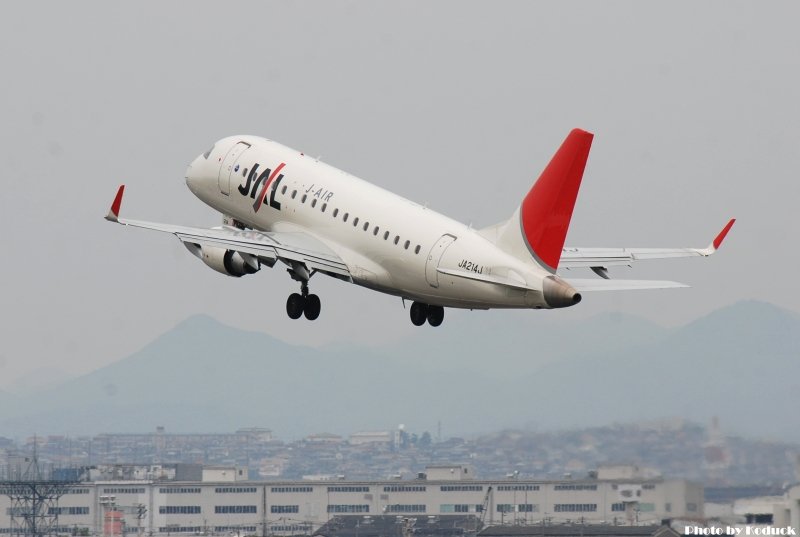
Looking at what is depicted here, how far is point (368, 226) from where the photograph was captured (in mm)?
66938

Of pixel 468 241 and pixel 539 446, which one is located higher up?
pixel 468 241

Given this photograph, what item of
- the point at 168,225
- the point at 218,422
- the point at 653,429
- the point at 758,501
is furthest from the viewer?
the point at 218,422

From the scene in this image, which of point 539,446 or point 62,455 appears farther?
point 62,455

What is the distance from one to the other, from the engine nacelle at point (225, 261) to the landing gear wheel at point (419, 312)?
6.31 metres

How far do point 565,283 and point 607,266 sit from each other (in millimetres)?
11270

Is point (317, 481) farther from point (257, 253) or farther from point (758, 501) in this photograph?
point (758, 501)

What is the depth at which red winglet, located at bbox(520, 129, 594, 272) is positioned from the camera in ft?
198

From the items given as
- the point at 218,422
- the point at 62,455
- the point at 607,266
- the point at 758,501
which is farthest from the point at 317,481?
the point at 218,422

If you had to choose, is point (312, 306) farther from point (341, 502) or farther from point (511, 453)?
point (341, 502)

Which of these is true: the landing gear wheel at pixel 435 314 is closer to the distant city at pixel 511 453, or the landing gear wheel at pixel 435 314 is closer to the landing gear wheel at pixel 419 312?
the landing gear wheel at pixel 419 312

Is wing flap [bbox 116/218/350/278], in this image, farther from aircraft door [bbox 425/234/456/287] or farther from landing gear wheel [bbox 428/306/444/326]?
aircraft door [bbox 425/234/456/287]

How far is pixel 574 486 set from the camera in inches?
2397

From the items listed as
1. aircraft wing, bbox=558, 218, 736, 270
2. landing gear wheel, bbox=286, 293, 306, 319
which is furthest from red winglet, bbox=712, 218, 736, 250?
landing gear wheel, bbox=286, 293, 306, 319

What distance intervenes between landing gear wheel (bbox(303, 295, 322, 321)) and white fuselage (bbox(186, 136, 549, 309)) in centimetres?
256
